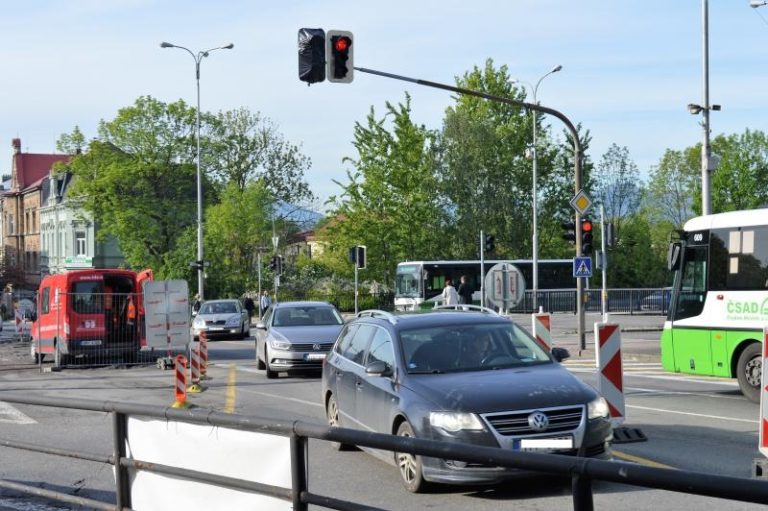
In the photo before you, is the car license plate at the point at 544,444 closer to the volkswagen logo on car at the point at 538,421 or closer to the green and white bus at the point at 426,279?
the volkswagen logo on car at the point at 538,421

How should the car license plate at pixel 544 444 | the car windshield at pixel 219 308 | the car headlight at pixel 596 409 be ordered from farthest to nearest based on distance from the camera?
1. the car windshield at pixel 219 308
2. the car headlight at pixel 596 409
3. the car license plate at pixel 544 444

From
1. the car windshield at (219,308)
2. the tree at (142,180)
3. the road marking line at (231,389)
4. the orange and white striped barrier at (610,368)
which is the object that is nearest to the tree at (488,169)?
the tree at (142,180)

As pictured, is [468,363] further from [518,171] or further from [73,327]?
[518,171]

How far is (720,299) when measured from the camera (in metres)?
17.2

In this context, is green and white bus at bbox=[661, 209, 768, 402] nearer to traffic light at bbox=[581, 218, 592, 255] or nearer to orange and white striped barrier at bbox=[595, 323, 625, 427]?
orange and white striped barrier at bbox=[595, 323, 625, 427]

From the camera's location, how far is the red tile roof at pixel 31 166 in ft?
356

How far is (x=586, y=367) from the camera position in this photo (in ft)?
75.0

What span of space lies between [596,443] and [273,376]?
1292 centimetres

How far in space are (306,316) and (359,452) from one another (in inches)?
499

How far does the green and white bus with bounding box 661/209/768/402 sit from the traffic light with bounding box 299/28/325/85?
6.79m

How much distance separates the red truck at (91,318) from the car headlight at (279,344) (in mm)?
5553

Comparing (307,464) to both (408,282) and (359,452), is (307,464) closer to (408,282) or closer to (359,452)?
(359,452)

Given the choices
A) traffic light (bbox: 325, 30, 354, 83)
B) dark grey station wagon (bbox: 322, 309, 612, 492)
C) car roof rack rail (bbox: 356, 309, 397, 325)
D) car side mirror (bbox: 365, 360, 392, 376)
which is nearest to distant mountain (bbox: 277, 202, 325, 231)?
traffic light (bbox: 325, 30, 354, 83)

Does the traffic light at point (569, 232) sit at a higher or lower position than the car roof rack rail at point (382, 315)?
higher
